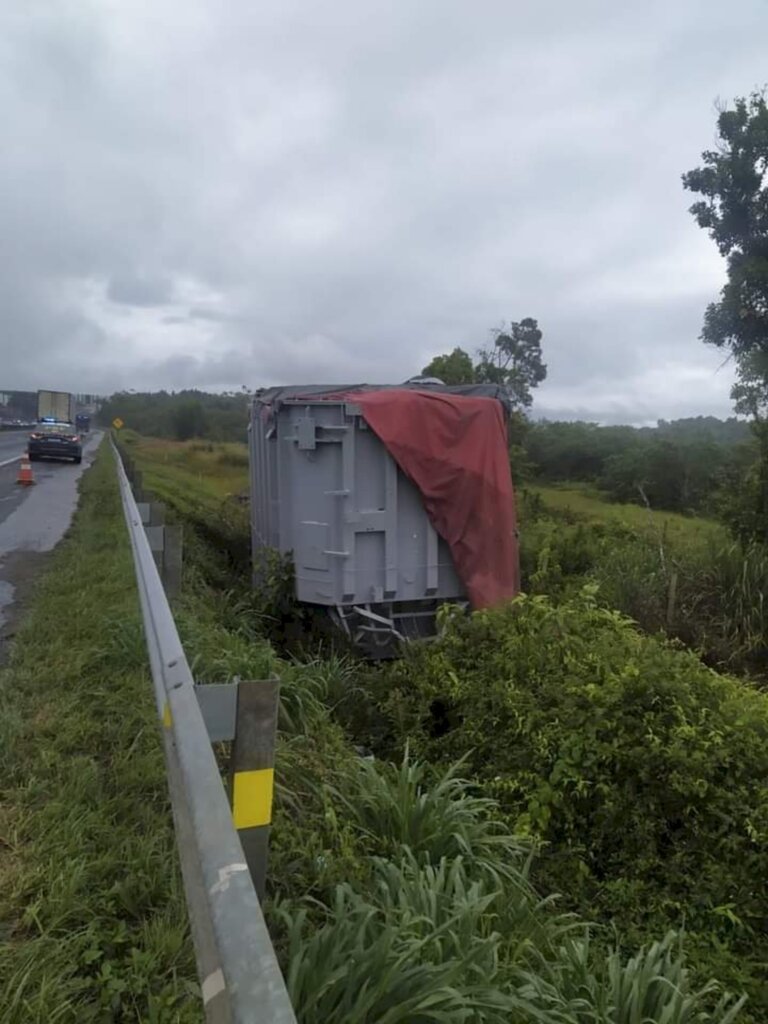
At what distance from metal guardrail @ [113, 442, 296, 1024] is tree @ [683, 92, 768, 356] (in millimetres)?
26107

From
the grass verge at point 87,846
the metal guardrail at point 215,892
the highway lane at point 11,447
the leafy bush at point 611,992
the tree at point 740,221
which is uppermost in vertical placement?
the tree at point 740,221

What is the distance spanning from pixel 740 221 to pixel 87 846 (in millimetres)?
28526

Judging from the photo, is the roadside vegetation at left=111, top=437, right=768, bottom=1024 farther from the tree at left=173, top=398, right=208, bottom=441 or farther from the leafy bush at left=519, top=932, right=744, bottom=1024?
the tree at left=173, top=398, right=208, bottom=441

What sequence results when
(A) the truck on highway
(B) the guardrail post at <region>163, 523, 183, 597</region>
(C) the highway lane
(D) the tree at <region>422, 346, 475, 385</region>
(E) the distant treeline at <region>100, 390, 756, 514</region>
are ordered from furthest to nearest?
1. (A) the truck on highway
2. (C) the highway lane
3. (D) the tree at <region>422, 346, 475, 385</region>
4. (E) the distant treeline at <region>100, 390, 756, 514</region>
5. (B) the guardrail post at <region>163, 523, 183, 597</region>

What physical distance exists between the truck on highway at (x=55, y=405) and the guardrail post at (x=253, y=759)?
1861 inches

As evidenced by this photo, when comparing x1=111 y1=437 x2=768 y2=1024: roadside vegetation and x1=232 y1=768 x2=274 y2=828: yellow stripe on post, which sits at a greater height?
x1=232 y1=768 x2=274 y2=828: yellow stripe on post

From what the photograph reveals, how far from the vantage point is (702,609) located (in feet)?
24.6

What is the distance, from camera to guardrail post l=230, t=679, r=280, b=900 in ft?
6.34

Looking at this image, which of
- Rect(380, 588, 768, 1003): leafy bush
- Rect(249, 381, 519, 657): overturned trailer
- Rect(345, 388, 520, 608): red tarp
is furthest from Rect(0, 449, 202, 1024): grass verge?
Rect(345, 388, 520, 608): red tarp

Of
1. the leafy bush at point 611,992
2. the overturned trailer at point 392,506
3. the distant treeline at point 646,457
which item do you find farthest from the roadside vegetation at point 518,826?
the distant treeline at point 646,457

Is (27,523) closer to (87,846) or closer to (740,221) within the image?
(87,846)

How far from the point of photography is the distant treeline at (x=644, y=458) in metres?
25.0

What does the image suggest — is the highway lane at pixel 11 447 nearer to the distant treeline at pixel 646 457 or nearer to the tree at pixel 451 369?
the distant treeline at pixel 646 457

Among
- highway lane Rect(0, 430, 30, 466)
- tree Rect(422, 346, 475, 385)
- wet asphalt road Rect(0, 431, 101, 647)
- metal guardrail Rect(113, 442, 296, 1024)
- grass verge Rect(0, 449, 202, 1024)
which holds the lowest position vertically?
grass verge Rect(0, 449, 202, 1024)
